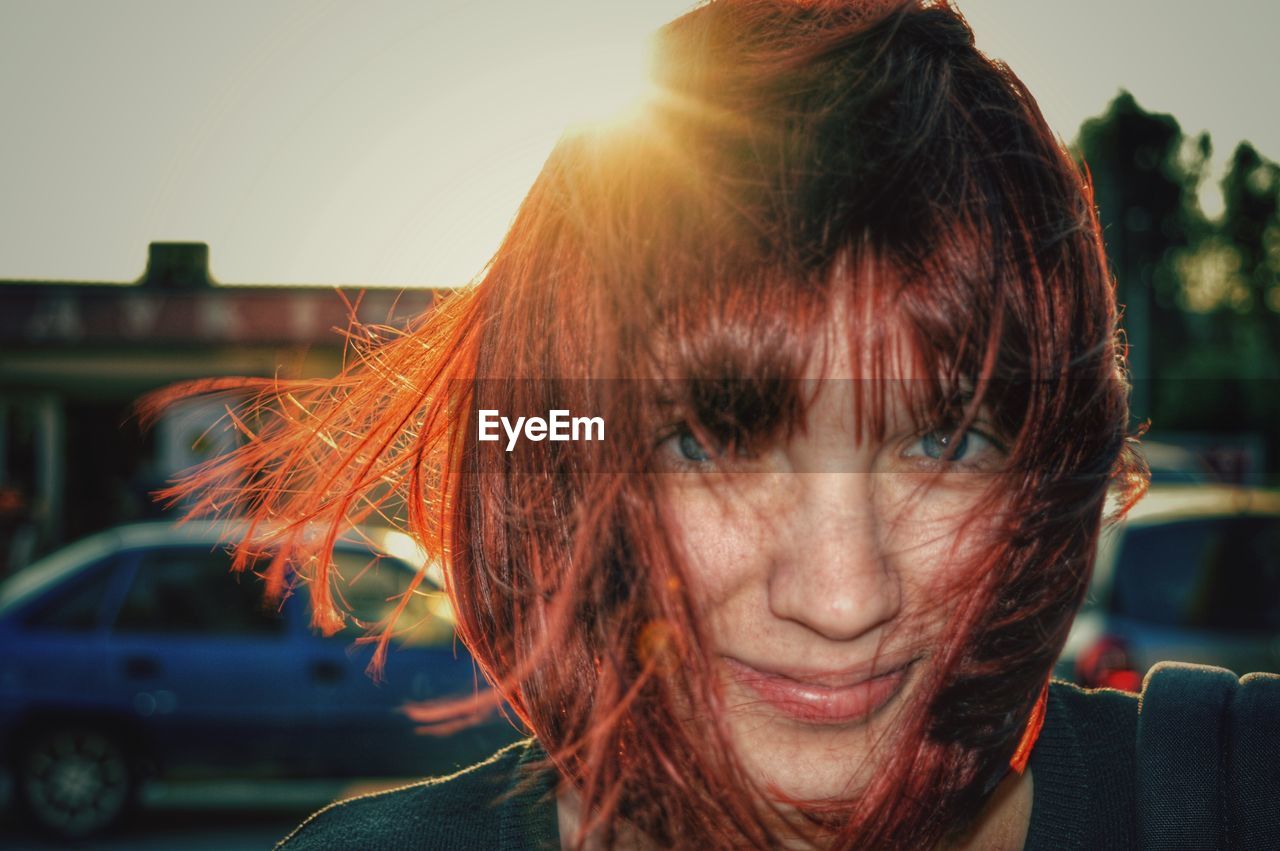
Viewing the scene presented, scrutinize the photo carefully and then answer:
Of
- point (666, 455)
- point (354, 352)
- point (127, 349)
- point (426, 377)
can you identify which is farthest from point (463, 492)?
point (127, 349)

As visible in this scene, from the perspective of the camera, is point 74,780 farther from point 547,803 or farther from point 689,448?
point 689,448

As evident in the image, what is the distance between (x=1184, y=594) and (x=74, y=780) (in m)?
5.84

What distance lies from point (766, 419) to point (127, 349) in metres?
20.1

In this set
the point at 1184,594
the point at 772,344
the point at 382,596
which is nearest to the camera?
the point at 772,344

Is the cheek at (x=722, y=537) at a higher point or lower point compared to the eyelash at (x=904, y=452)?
lower

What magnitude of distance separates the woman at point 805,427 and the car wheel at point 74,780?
5.94 metres

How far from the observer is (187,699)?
621cm

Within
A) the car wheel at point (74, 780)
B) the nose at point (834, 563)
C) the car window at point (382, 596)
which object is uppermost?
the nose at point (834, 563)

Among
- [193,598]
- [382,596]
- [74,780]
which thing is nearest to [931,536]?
[382,596]

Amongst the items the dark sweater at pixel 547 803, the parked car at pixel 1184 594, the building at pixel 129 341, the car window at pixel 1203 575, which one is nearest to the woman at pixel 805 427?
the dark sweater at pixel 547 803

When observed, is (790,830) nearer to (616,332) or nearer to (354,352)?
(616,332)

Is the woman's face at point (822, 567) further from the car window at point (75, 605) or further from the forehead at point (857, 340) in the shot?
the car window at point (75, 605)

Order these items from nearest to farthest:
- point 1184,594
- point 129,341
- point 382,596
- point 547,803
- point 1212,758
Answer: point 1212,758 → point 547,803 → point 1184,594 → point 382,596 → point 129,341

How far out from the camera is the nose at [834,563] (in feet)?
3.51
